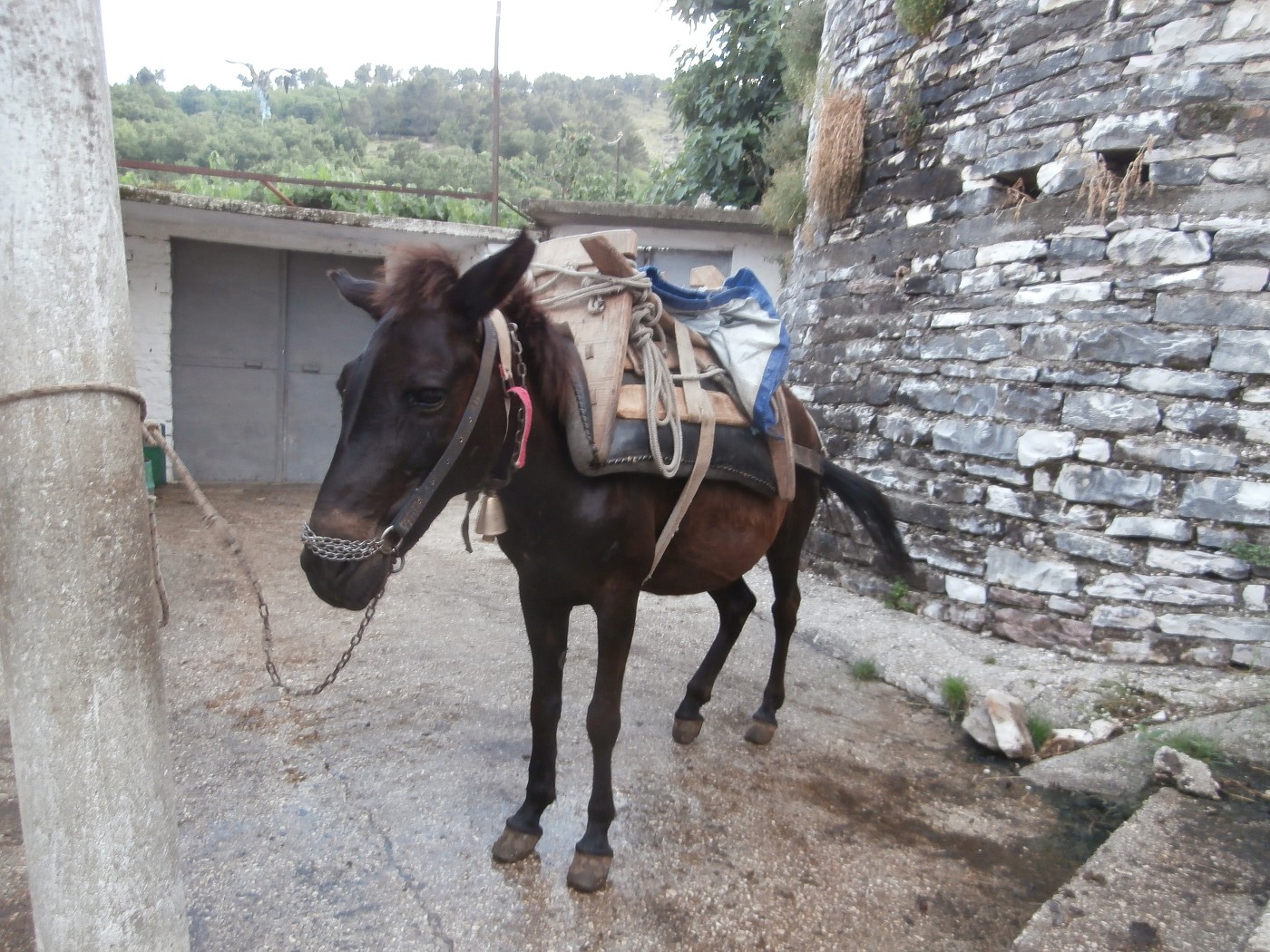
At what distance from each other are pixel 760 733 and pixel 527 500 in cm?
172

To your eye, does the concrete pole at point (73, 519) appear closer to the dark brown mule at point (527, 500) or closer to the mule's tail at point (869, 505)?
the dark brown mule at point (527, 500)

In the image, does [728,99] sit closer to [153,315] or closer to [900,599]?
[153,315]

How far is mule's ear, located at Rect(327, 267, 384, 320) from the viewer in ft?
6.53

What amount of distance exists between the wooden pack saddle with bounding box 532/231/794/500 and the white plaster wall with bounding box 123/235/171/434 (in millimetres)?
6479

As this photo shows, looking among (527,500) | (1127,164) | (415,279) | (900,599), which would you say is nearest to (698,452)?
(527,500)

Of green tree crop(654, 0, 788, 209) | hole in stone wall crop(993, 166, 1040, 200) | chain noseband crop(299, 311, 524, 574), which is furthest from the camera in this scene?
green tree crop(654, 0, 788, 209)

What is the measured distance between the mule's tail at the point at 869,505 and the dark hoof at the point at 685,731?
125cm

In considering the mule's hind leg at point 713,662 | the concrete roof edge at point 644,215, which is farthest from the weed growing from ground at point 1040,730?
the concrete roof edge at point 644,215

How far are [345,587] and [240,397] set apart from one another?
727cm

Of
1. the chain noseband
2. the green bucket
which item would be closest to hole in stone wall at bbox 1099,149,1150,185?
the chain noseband

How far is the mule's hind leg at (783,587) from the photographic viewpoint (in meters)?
3.31

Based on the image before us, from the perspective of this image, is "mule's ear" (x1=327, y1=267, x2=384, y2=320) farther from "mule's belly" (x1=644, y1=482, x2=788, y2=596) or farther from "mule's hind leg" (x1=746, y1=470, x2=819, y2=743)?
"mule's hind leg" (x1=746, y1=470, x2=819, y2=743)

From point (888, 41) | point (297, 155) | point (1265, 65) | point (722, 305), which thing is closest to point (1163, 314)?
point (1265, 65)

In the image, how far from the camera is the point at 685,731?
3217mm
